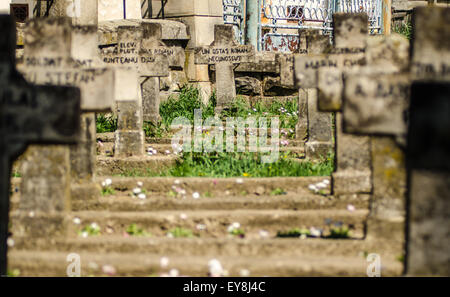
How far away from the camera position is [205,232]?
13.3 ft

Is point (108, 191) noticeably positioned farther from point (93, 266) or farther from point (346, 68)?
point (346, 68)

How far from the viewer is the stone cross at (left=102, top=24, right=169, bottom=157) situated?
20.9 feet

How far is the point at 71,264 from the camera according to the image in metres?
3.38

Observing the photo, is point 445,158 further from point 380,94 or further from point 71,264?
point 71,264

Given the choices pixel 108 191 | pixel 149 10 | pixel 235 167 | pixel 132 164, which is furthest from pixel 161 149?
pixel 149 10

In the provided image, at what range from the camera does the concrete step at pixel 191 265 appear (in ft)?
10.7

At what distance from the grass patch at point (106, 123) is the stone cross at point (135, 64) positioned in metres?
0.86

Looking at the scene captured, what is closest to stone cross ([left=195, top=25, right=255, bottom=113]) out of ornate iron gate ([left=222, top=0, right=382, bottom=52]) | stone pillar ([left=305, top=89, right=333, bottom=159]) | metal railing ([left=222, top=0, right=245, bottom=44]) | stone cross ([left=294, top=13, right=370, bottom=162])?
ornate iron gate ([left=222, top=0, right=382, bottom=52])

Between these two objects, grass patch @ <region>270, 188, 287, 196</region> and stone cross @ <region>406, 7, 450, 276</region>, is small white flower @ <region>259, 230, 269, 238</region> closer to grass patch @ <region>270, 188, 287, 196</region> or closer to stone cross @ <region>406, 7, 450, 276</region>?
grass patch @ <region>270, 188, 287, 196</region>

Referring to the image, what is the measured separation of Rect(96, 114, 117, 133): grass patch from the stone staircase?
119 inches

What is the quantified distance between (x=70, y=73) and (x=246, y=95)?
6.90 metres

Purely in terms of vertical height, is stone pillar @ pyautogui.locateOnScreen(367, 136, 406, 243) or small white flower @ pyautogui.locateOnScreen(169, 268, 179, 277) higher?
stone pillar @ pyautogui.locateOnScreen(367, 136, 406, 243)

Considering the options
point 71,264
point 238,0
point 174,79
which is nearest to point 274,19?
point 238,0

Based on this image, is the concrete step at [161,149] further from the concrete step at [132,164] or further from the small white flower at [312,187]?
the small white flower at [312,187]
